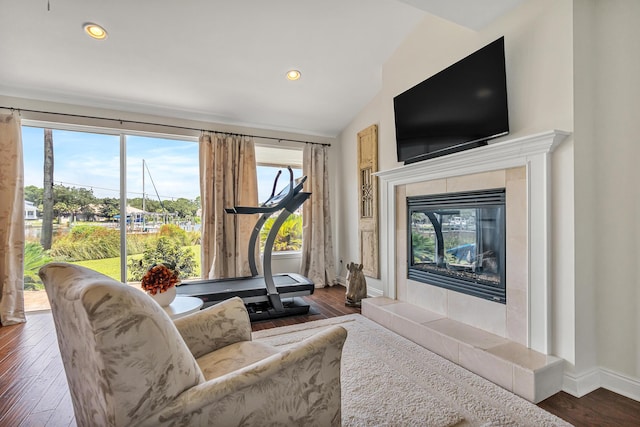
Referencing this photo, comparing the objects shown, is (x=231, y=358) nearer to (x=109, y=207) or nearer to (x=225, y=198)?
(x=225, y=198)

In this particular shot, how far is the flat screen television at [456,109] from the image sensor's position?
2.22 meters

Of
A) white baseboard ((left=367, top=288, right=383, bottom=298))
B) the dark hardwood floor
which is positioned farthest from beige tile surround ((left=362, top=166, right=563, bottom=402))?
white baseboard ((left=367, top=288, right=383, bottom=298))

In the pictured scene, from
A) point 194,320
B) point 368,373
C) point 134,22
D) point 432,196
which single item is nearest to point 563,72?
point 432,196

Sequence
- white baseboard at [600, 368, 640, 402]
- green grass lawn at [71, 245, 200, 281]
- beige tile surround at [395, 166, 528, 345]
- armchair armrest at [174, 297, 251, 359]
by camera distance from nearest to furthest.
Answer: armchair armrest at [174, 297, 251, 359] → white baseboard at [600, 368, 640, 402] → beige tile surround at [395, 166, 528, 345] → green grass lawn at [71, 245, 200, 281]

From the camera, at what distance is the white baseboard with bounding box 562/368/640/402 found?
181 cm

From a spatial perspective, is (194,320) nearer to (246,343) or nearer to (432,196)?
(246,343)

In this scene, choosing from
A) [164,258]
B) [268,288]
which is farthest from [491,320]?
[164,258]

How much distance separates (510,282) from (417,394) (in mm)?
1040

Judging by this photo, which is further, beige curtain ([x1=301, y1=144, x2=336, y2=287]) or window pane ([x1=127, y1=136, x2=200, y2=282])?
beige curtain ([x1=301, y1=144, x2=336, y2=287])

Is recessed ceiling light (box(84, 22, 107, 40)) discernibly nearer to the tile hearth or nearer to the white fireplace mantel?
the white fireplace mantel

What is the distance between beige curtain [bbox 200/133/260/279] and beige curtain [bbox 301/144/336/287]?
0.80 m

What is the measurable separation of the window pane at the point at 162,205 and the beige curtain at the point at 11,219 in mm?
987

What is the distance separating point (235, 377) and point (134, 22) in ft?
9.79

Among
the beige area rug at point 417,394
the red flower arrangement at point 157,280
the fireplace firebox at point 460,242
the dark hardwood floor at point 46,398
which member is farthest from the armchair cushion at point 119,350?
the fireplace firebox at point 460,242
